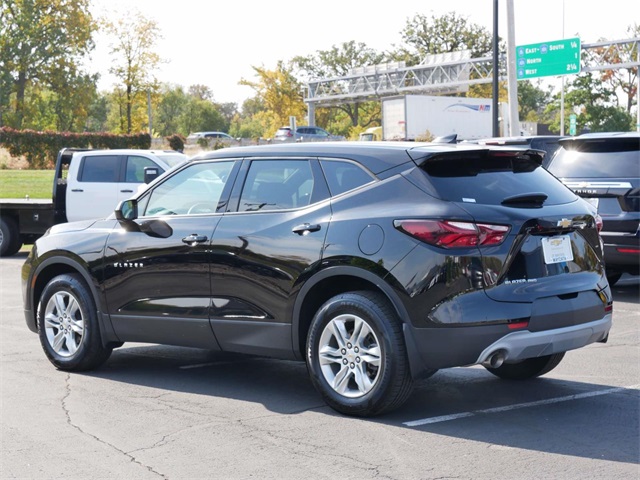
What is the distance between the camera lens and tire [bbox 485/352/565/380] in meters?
6.91

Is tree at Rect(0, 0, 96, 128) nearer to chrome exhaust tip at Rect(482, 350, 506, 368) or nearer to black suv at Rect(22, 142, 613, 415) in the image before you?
black suv at Rect(22, 142, 613, 415)

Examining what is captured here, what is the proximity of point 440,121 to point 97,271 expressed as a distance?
46.5 meters

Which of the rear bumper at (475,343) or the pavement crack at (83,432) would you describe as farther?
the rear bumper at (475,343)

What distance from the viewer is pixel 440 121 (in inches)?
2072

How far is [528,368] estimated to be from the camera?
702cm

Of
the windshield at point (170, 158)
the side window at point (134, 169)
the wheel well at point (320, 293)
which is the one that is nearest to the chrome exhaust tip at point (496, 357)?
the wheel well at point (320, 293)

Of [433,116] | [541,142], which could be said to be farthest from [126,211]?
[433,116]

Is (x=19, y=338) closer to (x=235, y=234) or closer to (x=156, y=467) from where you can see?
(x=235, y=234)

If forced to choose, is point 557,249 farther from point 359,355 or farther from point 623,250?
point 623,250

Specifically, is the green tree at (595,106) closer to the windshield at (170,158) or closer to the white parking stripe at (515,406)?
the windshield at (170,158)

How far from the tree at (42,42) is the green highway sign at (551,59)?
102 feet

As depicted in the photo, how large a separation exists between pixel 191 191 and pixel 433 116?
45.7 meters

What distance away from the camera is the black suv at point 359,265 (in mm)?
5629

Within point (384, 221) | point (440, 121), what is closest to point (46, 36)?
point (440, 121)
